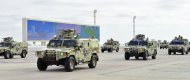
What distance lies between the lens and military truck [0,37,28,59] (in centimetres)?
4000

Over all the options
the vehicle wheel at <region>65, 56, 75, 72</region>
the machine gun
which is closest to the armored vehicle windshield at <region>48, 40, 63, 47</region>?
the machine gun

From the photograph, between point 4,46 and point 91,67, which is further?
point 4,46

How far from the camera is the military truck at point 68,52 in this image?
2227cm

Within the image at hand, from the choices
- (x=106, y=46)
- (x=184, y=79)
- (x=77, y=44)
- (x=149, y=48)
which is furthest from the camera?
(x=106, y=46)

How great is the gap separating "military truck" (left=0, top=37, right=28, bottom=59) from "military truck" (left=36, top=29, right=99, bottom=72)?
51.5 ft

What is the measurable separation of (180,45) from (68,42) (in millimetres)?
31262

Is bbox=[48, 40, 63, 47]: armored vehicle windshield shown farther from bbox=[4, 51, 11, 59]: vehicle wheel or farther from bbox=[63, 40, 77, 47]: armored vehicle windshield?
bbox=[4, 51, 11, 59]: vehicle wheel

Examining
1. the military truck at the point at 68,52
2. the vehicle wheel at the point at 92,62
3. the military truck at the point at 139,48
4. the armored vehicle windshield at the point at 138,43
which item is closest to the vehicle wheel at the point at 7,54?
the military truck at the point at 139,48

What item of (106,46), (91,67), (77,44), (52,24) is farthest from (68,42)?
(52,24)

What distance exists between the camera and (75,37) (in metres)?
24.6

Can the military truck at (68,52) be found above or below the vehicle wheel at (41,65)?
above

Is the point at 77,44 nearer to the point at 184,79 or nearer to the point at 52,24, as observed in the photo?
the point at 184,79

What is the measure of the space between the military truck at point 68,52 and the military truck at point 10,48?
15686mm

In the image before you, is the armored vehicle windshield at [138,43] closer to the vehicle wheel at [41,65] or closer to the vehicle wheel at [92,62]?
the vehicle wheel at [92,62]
